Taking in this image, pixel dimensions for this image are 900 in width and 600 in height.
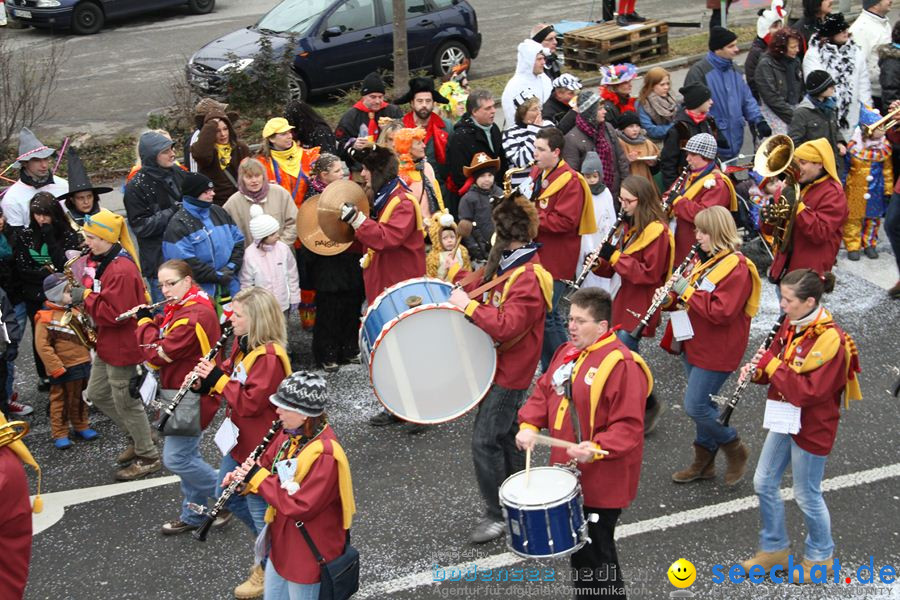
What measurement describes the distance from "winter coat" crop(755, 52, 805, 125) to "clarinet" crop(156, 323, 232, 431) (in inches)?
287

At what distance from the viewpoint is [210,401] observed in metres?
6.41

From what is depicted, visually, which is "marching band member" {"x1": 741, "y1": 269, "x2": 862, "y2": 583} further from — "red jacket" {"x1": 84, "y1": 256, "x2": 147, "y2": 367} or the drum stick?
"red jacket" {"x1": 84, "y1": 256, "x2": 147, "y2": 367}

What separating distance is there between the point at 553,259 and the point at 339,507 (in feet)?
11.7

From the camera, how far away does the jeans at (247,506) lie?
597cm

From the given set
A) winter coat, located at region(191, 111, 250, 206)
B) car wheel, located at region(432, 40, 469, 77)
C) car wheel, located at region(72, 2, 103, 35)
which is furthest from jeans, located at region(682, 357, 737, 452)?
car wheel, located at region(72, 2, 103, 35)

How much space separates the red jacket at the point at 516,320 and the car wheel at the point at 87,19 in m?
17.2

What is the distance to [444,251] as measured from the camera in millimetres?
8734

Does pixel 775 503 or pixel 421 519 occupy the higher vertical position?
pixel 775 503

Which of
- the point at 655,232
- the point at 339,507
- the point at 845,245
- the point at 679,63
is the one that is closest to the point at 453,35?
the point at 679,63

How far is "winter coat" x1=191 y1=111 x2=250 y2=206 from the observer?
9.45 meters

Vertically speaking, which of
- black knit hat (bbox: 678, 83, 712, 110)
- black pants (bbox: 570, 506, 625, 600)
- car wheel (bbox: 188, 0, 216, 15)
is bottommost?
car wheel (bbox: 188, 0, 216, 15)

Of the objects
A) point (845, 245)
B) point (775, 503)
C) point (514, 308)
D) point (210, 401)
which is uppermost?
point (514, 308)

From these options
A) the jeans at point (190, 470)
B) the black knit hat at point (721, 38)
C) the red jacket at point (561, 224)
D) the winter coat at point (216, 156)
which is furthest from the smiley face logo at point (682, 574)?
the black knit hat at point (721, 38)

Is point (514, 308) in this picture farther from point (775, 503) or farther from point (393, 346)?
point (775, 503)
